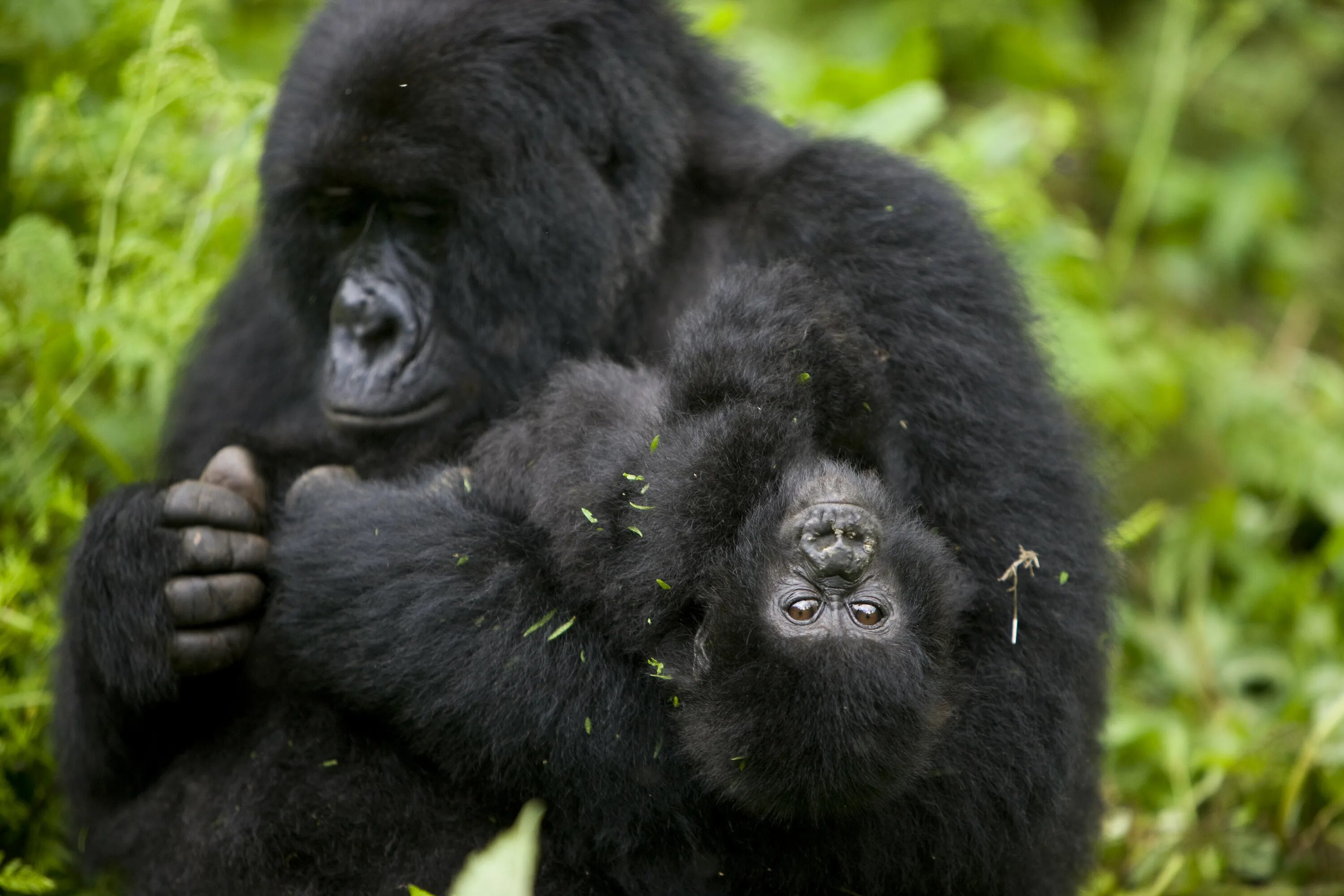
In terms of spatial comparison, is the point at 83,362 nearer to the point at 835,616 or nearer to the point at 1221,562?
the point at 835,616

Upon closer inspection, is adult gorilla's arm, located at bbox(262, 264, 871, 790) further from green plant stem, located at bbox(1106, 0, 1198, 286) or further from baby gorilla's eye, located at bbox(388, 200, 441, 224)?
green plant stem, located at bbox(1106, 0, 1198, 286)

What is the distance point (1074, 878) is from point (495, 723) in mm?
1369

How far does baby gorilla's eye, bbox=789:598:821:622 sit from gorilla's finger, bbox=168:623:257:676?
1.21 m

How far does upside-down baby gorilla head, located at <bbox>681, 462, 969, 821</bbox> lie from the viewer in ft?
6.70

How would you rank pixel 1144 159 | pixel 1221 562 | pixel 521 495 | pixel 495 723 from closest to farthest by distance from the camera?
pixel 495 723 < pixel 521 495 < pixel 1221 562 < pixel 1144 159

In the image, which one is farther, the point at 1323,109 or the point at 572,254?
the point at 1323,109

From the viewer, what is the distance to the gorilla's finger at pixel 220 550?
101 inches

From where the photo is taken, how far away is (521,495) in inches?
100

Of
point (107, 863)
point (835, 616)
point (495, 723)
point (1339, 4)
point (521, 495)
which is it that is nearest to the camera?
point (835, 616)

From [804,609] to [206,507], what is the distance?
128cm

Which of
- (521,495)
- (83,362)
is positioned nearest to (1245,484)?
(521,495)

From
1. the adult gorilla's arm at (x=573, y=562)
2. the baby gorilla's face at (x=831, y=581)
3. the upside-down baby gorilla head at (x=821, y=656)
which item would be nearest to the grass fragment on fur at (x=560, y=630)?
the adult gorilla's arm at (x=573, y=562)

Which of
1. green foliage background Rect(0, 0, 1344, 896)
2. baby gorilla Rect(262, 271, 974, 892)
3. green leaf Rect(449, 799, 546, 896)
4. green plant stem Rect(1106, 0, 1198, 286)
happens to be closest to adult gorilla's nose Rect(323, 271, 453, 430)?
baby gorilla Rect(262, 271, 974, 892)

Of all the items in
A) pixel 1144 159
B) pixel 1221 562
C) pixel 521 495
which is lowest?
pixel 1221 562
